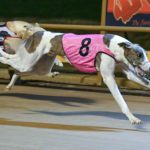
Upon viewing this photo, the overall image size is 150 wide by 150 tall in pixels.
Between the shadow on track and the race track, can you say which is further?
the shadow on track

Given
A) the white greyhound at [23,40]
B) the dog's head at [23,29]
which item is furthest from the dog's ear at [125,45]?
the dog's head at [23,29]

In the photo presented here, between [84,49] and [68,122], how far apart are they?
3.57ft

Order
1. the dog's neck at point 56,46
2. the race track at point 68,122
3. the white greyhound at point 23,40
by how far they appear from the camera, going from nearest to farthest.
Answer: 1. the race track at point 68,122
2. the dog's neck at point 56,46
3. the white greyhound at point 23,40

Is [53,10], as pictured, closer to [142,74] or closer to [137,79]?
[137,79]

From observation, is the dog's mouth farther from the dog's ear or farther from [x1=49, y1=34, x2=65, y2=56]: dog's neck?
[x1=49, y1=34, x2=65, y2=56]: dog's neck

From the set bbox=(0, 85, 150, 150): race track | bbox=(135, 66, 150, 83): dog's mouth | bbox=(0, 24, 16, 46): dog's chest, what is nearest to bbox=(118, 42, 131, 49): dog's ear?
bbox=(135, 66, 150, 83): dog's mouth

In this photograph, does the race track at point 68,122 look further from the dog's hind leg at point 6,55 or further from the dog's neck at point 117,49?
the dog's neck at point 117,49

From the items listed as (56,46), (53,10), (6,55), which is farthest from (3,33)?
(53,10)

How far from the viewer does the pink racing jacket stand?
9.10m

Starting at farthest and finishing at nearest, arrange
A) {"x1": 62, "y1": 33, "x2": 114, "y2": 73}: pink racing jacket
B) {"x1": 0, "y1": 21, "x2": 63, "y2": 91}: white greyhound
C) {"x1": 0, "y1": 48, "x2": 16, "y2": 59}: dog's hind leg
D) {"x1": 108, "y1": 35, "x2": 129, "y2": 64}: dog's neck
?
{"x1": 0, "y1": 48, "x2": 16, "y2": 59}: dog's hind leg
{"x1": 0, "y1": 21, "x2": 63, "y2": 91}: white greyhound
{"x1": 62, "y1": 33, "x2": 114, "y2": 73}: pink racing jacket
{"x1": 108, "y1": 35, "x2": 129, "y2": 64}: dog's neck

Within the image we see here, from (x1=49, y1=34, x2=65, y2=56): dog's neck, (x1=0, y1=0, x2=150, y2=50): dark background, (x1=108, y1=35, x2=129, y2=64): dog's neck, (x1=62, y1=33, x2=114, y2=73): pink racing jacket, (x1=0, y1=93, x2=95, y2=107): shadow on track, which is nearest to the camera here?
(x1=108, y1=35, x2=129, y2=64): dog's neck

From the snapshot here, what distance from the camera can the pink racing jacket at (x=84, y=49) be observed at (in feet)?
29.9

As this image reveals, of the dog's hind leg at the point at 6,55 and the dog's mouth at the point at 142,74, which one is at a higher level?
the dog's mouth at the point at 142,74

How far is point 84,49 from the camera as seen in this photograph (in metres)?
9.23
